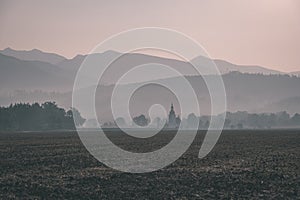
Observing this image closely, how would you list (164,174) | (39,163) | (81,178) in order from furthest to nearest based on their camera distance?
(39,163)
(164,174)
(81,178)

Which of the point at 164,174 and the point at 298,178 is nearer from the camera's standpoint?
the point at 298,178

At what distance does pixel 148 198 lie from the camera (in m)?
28.3

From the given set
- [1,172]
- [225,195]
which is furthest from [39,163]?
[225,195]

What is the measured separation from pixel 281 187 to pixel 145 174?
40.1 ft

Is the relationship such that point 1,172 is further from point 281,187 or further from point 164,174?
point 281,187

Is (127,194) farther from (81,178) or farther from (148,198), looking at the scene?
(81,178)

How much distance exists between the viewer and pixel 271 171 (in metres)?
40.0

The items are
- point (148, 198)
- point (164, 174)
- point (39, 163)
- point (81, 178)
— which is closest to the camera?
point (148, 198)

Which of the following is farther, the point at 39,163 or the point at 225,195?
the point at 39,163

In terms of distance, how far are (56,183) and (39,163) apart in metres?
15.7

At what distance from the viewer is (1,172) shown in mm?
41188

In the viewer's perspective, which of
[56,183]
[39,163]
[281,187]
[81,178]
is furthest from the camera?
[39,163]

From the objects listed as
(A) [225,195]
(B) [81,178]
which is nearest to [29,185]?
(B) [81,178]

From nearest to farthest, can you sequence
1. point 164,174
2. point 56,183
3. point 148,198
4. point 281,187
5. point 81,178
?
point 148,198, point 281,187, point 56,183, point 81,178, point 164,174
